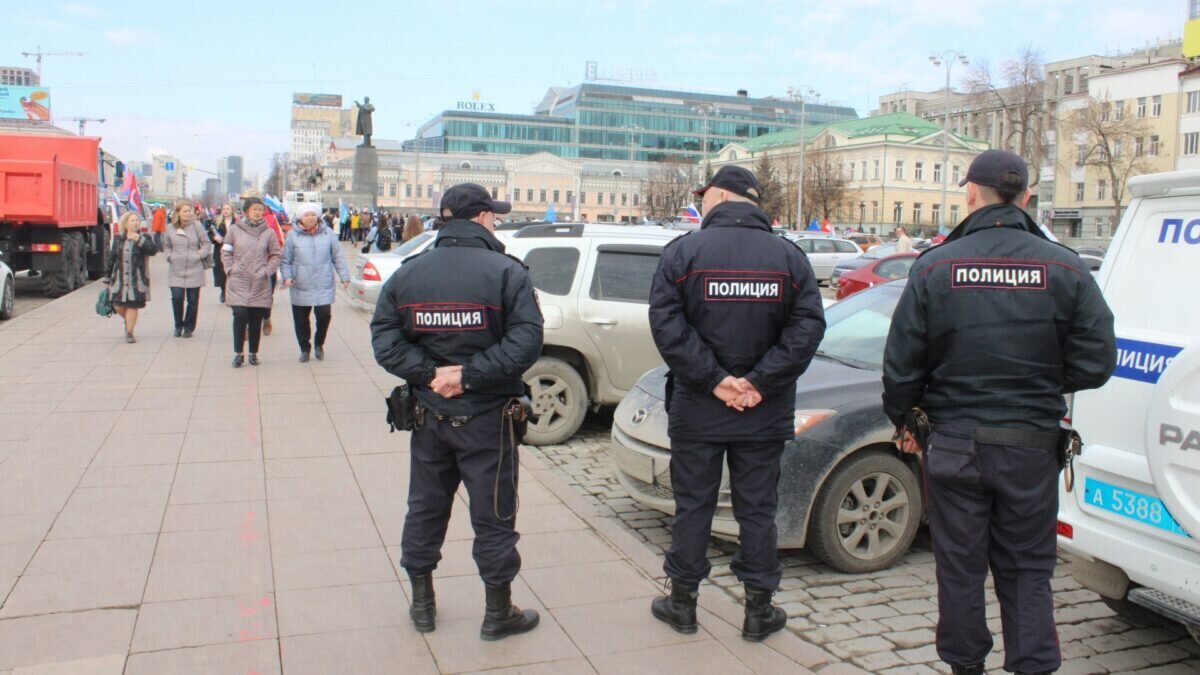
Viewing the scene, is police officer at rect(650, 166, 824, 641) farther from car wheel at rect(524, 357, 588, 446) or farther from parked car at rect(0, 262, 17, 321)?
parked car at rect(0, 262, 17, 321)

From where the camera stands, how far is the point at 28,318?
52.0 feet

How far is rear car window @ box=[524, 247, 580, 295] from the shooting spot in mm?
8258

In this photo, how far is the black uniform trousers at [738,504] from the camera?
4188 millimetres

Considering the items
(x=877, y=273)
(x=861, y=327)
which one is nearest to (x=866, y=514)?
(x=861, y=327)

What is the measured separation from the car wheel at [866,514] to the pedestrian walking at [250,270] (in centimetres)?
782

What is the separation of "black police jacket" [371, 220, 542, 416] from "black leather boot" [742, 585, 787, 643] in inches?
52.5

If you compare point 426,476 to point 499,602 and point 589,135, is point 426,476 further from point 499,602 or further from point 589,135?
point 589,135

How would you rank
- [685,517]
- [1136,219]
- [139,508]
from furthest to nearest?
1. [139,508]
2. [685,517]
3. [1136,219]

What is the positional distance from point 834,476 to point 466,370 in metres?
2.15

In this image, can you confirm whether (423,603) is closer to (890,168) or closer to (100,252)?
(100,252)

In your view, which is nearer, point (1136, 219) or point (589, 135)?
point (1136, 219)

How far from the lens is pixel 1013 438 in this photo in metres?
3.35

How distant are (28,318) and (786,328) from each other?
15.3m

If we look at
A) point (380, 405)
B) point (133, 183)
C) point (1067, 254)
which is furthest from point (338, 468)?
point (133, 183)
